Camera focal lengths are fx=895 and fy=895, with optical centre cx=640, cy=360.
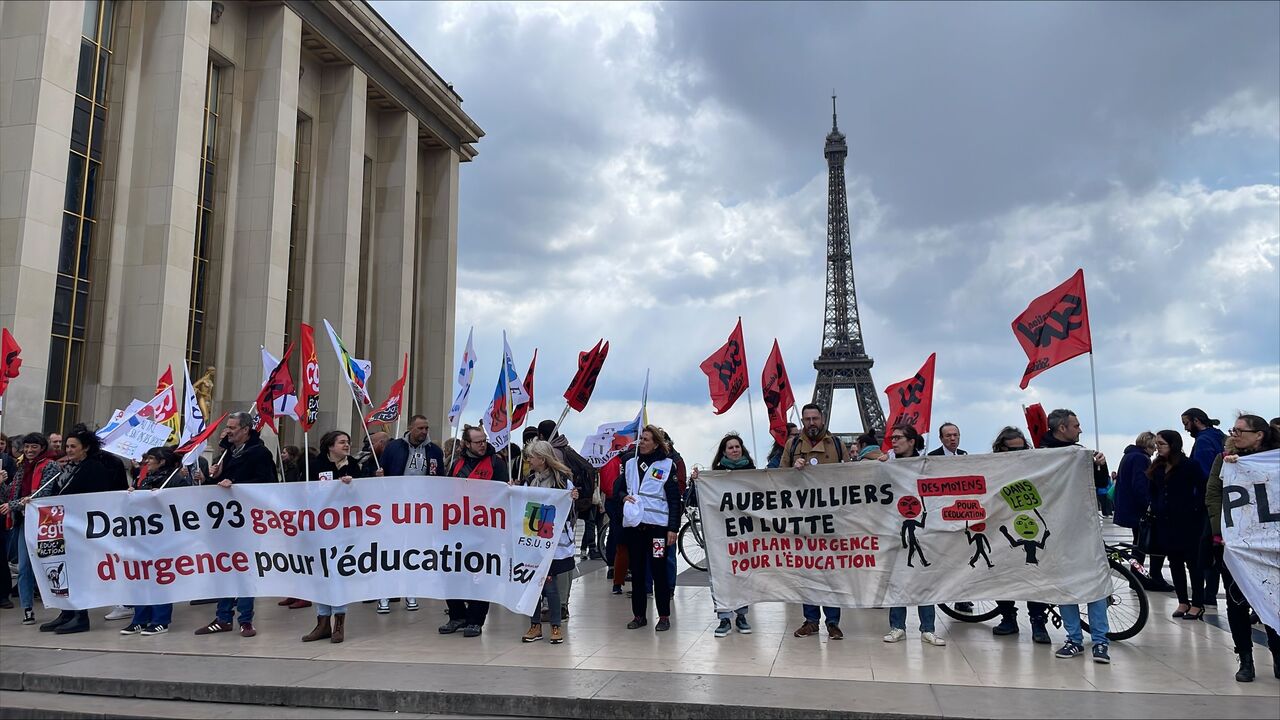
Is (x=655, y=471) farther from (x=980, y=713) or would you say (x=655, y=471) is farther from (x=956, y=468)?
(x=980, y=713)

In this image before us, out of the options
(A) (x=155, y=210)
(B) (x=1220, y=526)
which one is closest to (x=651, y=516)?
(B) (x=1220, y=526)

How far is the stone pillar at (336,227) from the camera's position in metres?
32.3

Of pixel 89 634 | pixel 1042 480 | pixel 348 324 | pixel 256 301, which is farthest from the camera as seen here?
pixel 348 324

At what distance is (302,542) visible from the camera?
356 inches

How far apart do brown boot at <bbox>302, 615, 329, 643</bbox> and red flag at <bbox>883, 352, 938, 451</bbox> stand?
6900 mm

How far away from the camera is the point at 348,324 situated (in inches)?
1286

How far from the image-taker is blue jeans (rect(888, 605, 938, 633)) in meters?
8.44

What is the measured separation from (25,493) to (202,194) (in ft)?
64.5

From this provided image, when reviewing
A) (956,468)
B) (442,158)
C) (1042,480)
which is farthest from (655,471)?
(442,158)

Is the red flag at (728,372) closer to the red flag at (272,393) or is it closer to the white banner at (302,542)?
the white banner at (302,542)

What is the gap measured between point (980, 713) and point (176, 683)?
5.86 m

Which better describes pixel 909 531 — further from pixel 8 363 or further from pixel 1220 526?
pixel 8 363

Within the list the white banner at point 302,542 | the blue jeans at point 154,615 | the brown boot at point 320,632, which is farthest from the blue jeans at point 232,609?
the brown boot at point 320,632

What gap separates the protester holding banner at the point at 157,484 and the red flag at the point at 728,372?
20.5 feet
